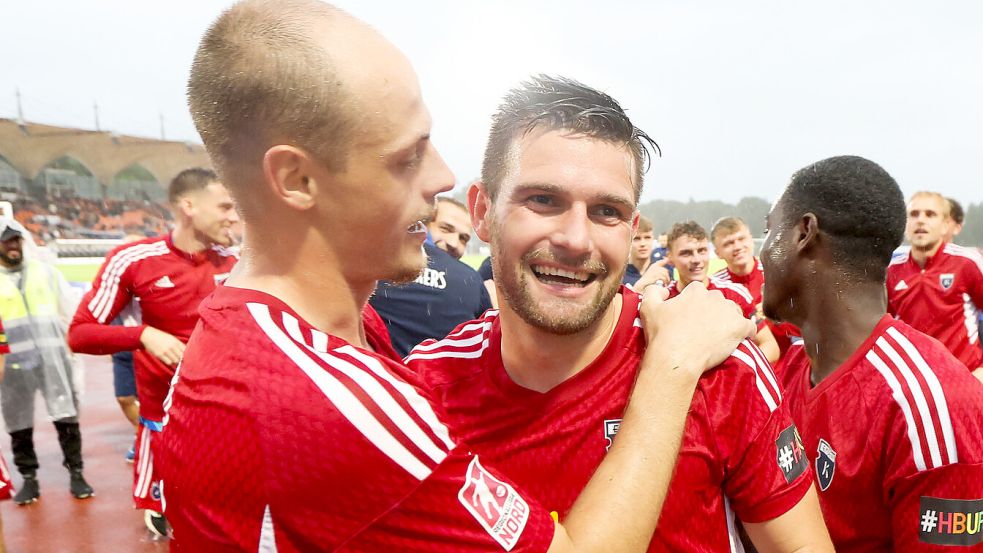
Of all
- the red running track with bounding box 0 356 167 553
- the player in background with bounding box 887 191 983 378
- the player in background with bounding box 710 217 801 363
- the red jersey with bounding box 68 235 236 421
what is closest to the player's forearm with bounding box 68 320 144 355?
the red jersey with bounding box 68 235 236 421

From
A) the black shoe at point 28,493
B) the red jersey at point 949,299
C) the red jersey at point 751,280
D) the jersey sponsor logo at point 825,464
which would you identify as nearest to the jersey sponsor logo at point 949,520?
the jersey sponsor logo at point 825,464

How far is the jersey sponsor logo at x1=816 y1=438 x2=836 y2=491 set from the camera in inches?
70.6

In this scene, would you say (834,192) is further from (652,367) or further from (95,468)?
(95,468)

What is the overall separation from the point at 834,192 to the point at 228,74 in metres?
1.84

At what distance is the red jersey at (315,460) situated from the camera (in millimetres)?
957

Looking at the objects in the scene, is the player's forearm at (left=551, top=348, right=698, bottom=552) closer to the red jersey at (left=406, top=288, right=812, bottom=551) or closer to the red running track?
the red jersey at (left=406, top=288, right=812, bottom=551)

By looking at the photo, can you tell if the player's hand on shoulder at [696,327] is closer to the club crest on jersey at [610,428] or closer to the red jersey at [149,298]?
the club crest on jersey at [610,428]

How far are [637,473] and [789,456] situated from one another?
56 centimetres

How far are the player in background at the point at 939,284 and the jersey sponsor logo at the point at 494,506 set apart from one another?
5894 mm

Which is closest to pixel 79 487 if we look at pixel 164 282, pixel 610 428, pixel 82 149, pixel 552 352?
pixel 164 282

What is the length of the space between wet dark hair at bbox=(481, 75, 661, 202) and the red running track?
4208 mm

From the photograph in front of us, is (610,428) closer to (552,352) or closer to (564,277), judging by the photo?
(552,352)

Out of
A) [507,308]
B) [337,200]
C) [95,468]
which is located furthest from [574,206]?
[95,468]

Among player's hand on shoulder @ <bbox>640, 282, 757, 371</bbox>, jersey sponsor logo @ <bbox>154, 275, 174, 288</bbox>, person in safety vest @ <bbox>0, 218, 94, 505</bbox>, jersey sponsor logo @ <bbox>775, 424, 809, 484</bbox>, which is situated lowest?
person in safety vest @ <bbox>0, 218, 94, 505</bbox>
